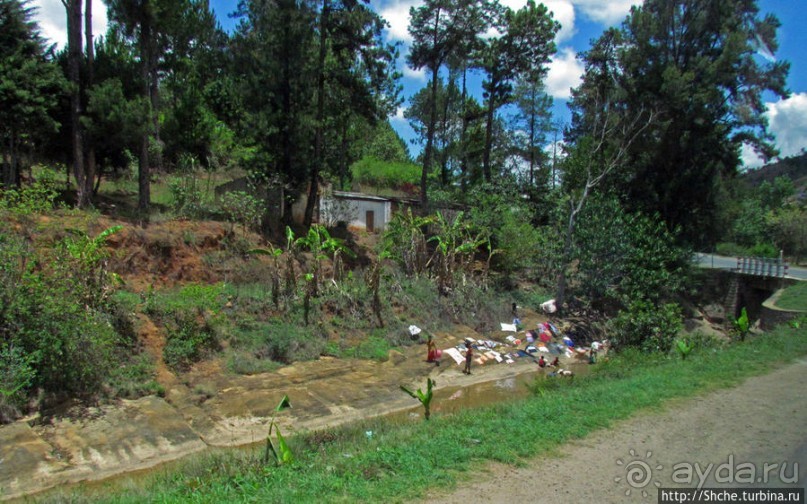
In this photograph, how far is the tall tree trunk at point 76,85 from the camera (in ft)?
58.6

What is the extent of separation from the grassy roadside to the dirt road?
0.30m

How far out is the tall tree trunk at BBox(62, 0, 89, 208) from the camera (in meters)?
17.9

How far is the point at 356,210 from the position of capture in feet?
91.8

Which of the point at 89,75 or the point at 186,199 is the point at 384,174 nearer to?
the point at 186,199

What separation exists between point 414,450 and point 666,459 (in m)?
2.99

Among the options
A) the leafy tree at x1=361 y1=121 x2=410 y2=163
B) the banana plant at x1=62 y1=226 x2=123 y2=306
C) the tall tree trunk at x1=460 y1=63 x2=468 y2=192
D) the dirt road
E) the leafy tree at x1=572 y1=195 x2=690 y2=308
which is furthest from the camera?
the leafy tree at x1=361 y1=121 x2=410 y2=163

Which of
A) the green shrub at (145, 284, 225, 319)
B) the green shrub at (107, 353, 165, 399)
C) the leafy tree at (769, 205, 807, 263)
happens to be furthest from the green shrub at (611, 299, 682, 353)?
the leafy tree at (769, 205, 807, 263)

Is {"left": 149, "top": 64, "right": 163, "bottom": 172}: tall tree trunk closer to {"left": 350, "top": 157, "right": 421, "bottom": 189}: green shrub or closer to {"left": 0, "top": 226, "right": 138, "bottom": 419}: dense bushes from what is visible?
{"left": 0, "top": 226, "right": 138, "bottom": 419}: dense bushes

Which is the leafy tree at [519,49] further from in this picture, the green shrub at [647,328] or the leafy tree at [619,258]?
the green shrub at [647,328]

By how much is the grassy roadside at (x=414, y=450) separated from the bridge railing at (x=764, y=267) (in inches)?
817

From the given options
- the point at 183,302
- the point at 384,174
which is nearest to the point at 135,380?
the point at 183,302

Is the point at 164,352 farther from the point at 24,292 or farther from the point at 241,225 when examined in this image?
the point at 241,225

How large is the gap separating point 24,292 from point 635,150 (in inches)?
1080


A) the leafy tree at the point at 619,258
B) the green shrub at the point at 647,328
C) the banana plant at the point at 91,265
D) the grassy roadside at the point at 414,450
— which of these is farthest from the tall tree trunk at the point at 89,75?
the leafy tree at the point at 619,258
